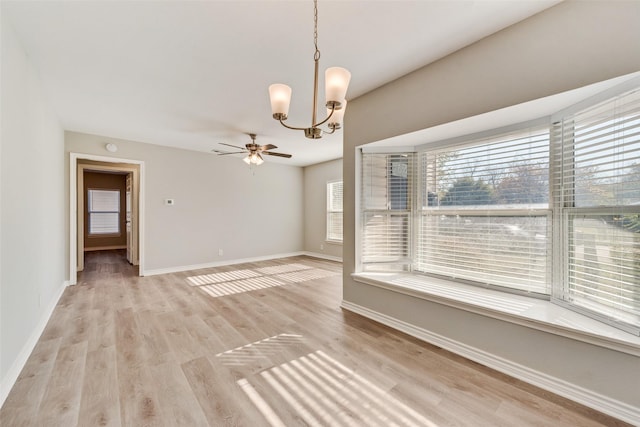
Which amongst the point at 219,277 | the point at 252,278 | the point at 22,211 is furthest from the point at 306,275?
the point at 22,211

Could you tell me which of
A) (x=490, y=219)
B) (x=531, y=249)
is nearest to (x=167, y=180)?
(x=490, y=219)

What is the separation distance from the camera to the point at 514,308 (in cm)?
201

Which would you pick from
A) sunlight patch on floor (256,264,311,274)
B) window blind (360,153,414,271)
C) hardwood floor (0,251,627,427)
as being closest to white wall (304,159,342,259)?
sunlight patch on floor (256,264,311,274)

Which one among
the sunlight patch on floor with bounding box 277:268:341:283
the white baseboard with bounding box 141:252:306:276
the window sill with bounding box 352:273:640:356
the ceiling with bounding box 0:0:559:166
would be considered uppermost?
the ceiling with bounding box 0:0:559:166

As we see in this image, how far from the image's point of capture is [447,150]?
281 cm

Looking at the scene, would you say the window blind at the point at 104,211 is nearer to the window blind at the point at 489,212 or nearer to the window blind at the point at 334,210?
the window blind at the point at 334,210

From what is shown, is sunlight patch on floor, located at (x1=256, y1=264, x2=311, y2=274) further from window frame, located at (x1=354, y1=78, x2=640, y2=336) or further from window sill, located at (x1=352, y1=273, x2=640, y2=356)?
window frame, located at (x1=354, y1=78, x2=640, y2=336)

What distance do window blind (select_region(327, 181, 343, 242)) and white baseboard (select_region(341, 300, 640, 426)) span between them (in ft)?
12.6

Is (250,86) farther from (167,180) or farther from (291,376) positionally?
(167,180)

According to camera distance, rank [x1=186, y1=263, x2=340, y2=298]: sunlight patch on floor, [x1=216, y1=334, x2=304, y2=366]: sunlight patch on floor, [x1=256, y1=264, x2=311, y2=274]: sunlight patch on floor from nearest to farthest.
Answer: [x1=216, y1=334, x2=304, y2=366]: sunlight patch on floor < [x1=186, y1=263, x2=340, y2=298]: sunlight patch on floor < [x1=256, y1=264, x2=311, y2=274]: sunlight patch on floor

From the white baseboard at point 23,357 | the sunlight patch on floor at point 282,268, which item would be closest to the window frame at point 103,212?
the sunlight patch on floor at point 282,268

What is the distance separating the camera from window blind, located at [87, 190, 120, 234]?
7.95 meters

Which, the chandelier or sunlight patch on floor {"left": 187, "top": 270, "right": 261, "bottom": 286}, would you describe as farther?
sunlight patch on floor {"left": 187, "top": 270, "right": 261, "bottom": 286}

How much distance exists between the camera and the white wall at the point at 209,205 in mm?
4988
